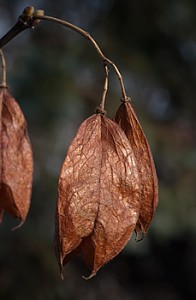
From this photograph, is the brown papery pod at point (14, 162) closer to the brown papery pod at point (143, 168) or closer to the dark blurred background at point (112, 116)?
the brown papery pod at point (143, 168)

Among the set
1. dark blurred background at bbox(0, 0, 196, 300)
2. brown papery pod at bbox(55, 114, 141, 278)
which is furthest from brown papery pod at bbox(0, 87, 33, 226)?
dark blurred background at bbox(0, 0, 196, 300)

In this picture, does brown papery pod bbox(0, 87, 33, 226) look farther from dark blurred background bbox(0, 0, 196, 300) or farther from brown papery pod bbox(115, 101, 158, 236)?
dark blurred background bbox(0, 0, 196, 300)

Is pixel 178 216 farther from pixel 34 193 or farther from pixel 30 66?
pixel 30 66

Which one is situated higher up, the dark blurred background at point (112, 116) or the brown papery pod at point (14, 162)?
the brown papery pod at point (14, 162)

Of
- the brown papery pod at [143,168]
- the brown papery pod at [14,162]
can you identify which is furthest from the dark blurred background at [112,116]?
the brown papery pod at [143,168]

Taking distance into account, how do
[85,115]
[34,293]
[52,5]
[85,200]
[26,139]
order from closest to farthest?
[85,200], [26,139], [34,293], [85,115], [52,5]

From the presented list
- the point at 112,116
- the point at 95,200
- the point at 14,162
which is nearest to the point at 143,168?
the point at 95,200

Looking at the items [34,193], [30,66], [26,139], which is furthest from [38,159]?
[26,139]

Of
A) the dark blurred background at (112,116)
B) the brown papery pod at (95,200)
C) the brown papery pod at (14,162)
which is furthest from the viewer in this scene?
the dark blurred background at (112,116)
